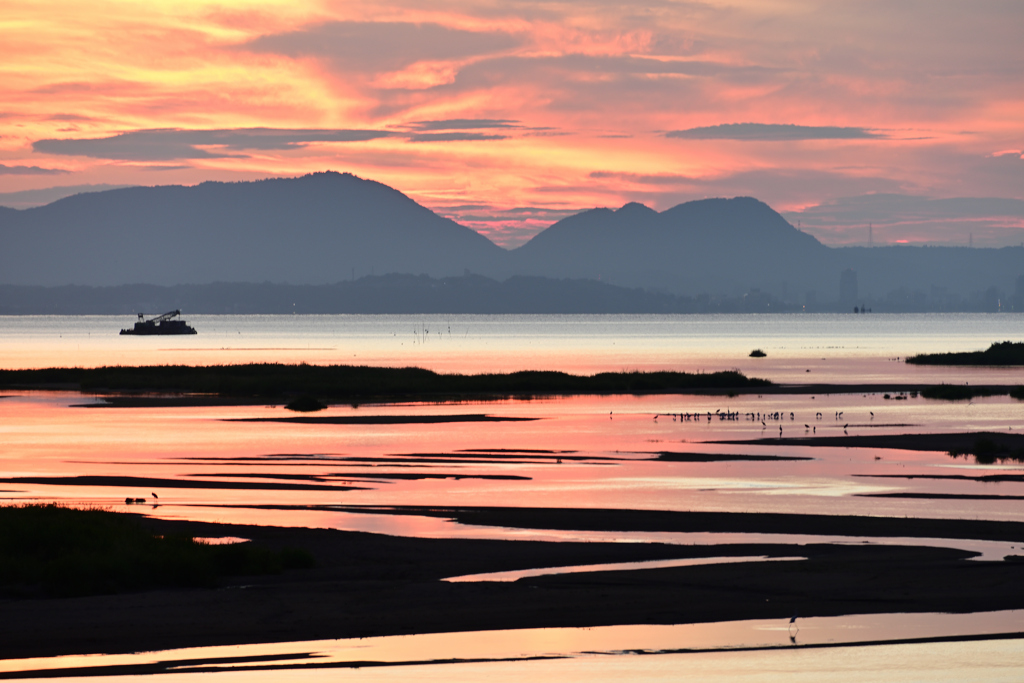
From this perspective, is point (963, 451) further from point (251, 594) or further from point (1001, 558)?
point (251, 594)

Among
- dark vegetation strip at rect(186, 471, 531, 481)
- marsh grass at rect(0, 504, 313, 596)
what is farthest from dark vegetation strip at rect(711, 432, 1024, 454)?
marsh grass at rect(0, 504, 313, 596)

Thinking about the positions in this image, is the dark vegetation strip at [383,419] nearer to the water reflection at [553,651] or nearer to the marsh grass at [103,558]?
the marsh grass at [103,558]

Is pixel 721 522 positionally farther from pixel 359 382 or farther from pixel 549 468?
pixel 359 382

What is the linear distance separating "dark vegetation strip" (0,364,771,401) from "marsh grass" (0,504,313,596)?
5985 centimetres

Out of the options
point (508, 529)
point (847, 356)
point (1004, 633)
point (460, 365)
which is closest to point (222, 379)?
point (460, 365)

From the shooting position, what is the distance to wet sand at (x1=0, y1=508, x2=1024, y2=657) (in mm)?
19625

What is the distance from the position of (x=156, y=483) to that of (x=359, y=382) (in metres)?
50.8

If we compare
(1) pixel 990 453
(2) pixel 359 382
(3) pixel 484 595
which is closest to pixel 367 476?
(3) pixel 484 595

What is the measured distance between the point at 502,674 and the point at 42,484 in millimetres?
25779

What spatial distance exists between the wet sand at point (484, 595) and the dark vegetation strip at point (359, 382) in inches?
2351

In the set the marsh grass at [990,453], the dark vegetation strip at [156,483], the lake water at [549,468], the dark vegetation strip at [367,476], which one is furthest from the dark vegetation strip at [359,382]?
the dark vegetation strip at [156,483]

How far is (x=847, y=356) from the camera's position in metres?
166

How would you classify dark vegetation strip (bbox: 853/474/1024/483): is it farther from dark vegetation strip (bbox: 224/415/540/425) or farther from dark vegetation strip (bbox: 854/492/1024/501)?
dark vegetation strip (bbox: 224/415/540/425)

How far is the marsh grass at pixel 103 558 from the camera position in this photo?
21938 mm
